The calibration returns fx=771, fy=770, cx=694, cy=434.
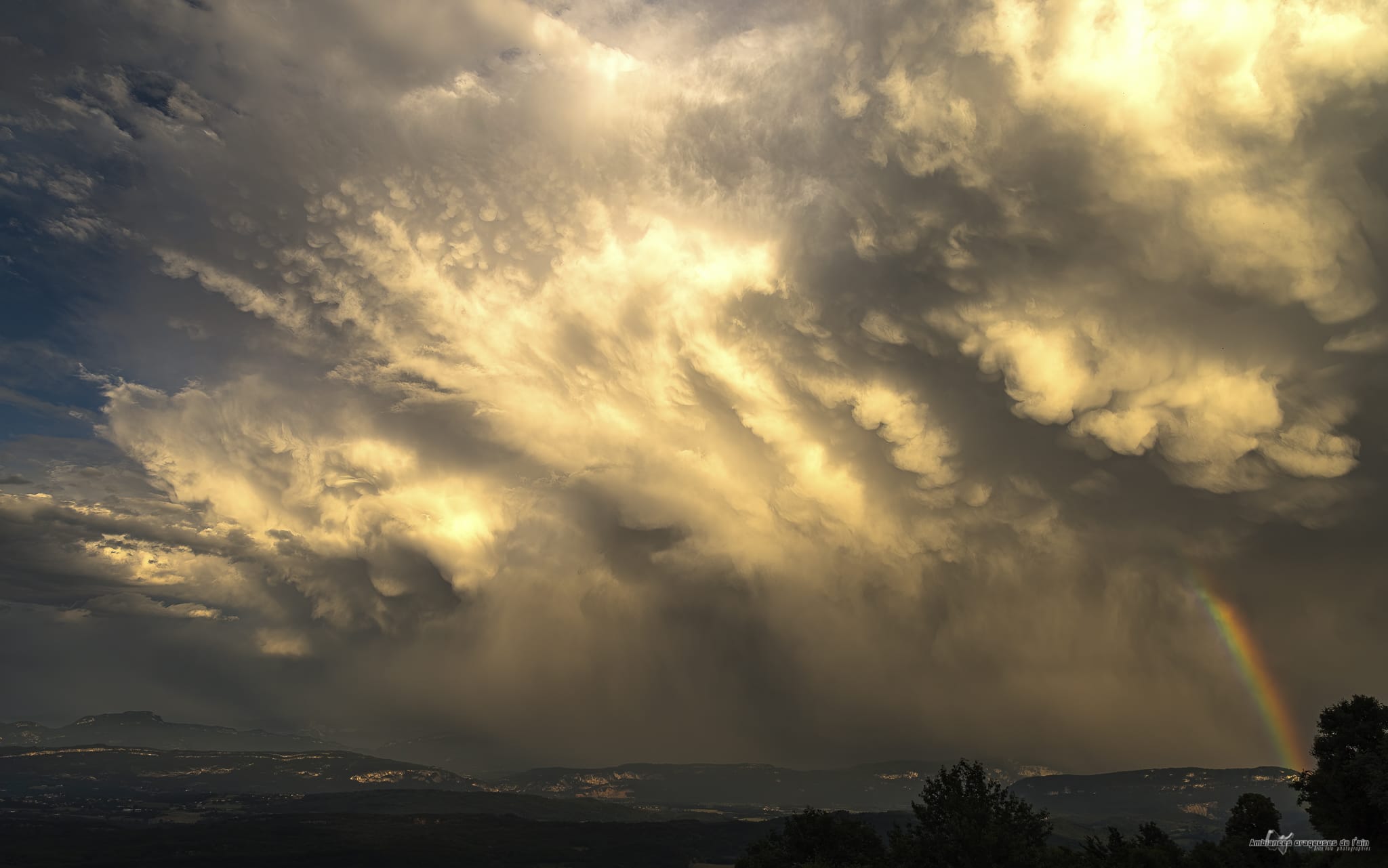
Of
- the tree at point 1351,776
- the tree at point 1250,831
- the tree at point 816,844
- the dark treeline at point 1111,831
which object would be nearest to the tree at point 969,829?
the dark treeline at point 1111,831

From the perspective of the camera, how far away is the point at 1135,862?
10012 cm

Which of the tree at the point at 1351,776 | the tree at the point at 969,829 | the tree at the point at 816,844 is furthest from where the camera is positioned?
the tree at the point at 816,844

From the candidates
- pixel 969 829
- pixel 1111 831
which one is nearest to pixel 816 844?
pixel 969 829

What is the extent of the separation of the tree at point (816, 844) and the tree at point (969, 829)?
1555 cm

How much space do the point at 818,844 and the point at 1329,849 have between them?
68.1m

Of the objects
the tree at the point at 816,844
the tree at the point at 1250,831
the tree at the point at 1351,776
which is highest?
the tree at the point at 1351,776

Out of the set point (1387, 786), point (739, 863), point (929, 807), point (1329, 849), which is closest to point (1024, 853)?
point (929, 807)

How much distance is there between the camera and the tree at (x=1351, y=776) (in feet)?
252

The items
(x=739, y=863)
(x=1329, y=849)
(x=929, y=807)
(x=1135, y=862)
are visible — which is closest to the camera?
(x=1329, y=849)

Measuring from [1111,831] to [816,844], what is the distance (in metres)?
49.5

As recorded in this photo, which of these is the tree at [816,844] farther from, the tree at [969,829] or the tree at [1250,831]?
the tree at [1250,831]

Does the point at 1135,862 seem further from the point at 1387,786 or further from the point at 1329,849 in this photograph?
the point at 1387,786

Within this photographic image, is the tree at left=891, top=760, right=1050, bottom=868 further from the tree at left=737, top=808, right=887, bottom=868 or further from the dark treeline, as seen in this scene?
the tree at left=737, top=808, right=887, bottom=868

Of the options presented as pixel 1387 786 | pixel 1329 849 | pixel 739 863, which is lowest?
pixel 739 863
